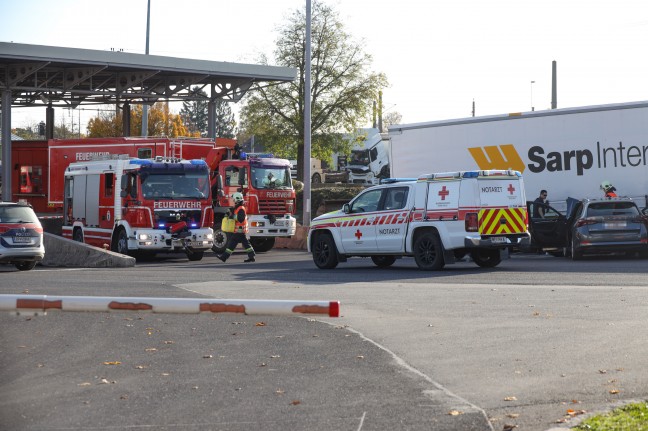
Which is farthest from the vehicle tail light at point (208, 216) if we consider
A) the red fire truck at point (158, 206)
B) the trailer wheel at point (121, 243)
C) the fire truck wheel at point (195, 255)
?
the trailer wheel at point (121, 243)

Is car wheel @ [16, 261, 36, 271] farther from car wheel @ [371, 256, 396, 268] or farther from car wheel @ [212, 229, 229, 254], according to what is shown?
car wheel @ [371, 256, 396, 268]

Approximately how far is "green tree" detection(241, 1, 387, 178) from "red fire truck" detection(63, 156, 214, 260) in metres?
24.3

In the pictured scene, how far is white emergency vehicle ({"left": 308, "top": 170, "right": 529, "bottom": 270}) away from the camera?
834 inches

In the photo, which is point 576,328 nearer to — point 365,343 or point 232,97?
point 365,343

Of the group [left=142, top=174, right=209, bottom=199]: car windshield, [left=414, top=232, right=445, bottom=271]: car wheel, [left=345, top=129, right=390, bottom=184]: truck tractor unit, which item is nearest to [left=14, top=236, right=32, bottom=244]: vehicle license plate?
[left=142, top=174, right=209, bottom=199]: car windshield

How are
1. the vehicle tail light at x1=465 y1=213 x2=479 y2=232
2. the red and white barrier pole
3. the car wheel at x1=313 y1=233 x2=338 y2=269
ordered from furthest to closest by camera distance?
the car wheel at x1=313 y1=233 x2=338 y2=269
the vehicle tail light at x1=465 y1=213 x2=479 y2=232
the red and white barrier pole

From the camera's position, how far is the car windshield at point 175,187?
26984mm

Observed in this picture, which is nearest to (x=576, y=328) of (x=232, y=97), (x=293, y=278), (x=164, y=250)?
(x=293, y=278)

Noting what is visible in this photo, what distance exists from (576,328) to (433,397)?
445 centimetres

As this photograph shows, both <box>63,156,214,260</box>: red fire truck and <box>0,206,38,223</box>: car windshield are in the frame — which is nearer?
<box>0,206,38,223</box>: car windshield

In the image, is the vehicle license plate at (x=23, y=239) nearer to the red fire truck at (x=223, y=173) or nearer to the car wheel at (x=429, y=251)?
the red fire truck at (x=223, y=173)

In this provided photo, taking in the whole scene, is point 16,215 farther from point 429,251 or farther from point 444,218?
point 444,218

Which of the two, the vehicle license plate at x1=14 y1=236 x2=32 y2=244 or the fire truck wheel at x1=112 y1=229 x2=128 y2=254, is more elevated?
the vehicle license plate at x1=14 y1=236 x2=32 y2=244

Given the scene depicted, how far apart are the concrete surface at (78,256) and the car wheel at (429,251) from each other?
7669 mm
